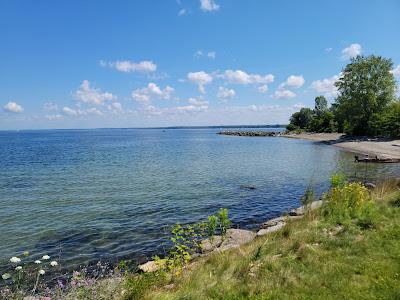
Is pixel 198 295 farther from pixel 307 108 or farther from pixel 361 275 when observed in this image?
pixel 307 108

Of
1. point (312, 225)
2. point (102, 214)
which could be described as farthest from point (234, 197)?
point (312, 225)

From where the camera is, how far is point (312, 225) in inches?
468

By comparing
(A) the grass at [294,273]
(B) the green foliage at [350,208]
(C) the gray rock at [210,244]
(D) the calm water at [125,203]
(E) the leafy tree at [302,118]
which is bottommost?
(D) the calm water at [125,203]

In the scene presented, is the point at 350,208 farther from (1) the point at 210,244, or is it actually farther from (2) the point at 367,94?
(2) the point at 367,94

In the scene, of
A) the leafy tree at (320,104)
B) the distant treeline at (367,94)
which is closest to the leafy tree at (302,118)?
the leafy tree at (320,104)

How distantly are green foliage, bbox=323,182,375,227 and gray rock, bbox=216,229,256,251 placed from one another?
3211 millimetres

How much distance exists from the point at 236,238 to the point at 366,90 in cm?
7585

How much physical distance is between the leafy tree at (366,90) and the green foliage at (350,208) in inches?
2741

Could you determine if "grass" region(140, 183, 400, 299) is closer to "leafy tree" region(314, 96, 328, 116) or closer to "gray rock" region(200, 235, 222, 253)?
"gray rock" region(200, 235, 222, 253)

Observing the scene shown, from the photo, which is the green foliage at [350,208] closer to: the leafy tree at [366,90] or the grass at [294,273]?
the grass at [294,273]

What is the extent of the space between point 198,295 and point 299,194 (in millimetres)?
19151

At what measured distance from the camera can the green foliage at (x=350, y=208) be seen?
38.1ft

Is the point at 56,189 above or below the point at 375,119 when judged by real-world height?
below

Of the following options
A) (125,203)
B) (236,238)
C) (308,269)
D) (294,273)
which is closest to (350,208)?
(236,238)
